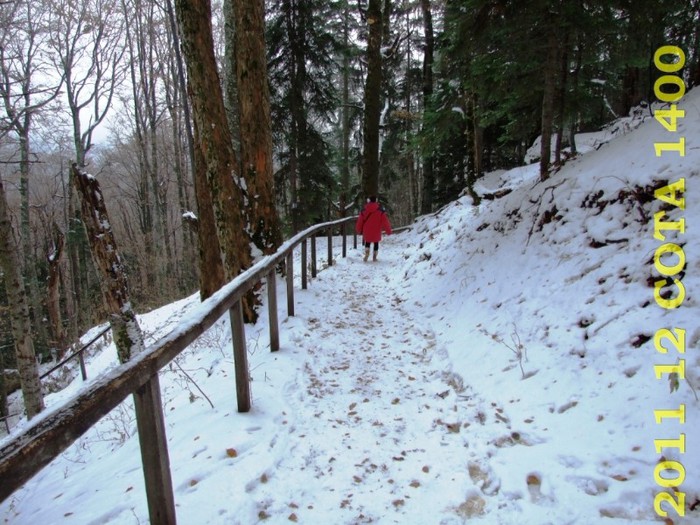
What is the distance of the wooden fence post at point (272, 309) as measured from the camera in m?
4.75

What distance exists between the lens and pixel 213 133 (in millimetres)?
6234

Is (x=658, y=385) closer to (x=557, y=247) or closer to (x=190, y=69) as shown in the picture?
(x=557, y=247)

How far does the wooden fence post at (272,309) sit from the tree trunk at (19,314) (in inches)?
204

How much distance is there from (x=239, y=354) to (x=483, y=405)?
221cm

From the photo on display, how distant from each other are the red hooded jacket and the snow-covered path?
17.9ft

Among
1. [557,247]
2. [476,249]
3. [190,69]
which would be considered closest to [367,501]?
[557,247]

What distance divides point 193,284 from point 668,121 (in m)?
23.6

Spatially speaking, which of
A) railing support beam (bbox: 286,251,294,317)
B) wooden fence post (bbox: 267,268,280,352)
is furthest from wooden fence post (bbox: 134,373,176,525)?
railing support beam (bbox: 286,251,294,317)

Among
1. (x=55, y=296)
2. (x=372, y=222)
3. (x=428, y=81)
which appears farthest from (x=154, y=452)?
(x=55, y=296)

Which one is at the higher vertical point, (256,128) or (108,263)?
(256,128)

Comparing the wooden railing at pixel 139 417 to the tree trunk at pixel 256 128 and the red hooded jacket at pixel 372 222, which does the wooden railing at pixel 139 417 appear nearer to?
the tree trunk at pixel 256 128

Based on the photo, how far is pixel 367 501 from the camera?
108 inches

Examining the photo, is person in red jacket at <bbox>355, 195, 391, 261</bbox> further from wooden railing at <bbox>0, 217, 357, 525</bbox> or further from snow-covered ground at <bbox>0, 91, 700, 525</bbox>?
wooden railing at <bbox>0, 217, 357, 525</bbox>

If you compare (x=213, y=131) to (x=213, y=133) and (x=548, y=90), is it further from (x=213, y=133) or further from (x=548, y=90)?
(x=548, y=90)
